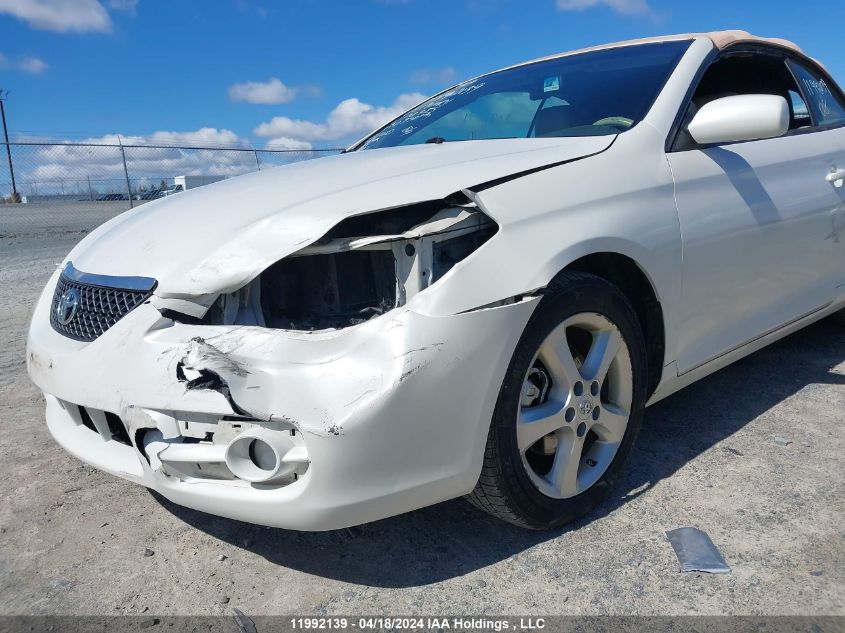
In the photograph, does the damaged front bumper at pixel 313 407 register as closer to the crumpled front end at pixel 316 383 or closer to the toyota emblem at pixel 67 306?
the crumpled front end at pixel 316 383

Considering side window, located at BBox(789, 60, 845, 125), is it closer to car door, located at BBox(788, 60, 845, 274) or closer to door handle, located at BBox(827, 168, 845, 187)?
car door, located at BBox(788, 60, 845, 274)

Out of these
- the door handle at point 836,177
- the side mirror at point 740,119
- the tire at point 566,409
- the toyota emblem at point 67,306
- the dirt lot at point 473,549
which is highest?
the side mirror at point 740,119

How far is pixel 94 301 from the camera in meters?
2.02

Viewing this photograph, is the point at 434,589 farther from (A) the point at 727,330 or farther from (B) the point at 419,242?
(A) the point at 727,330

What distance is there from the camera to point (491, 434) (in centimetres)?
178

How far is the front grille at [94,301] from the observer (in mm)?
1905

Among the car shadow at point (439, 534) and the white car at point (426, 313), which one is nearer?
the white car at point (426, 313)

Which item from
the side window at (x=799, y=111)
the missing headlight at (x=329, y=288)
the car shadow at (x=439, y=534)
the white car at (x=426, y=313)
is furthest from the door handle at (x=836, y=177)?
the missing headlight at (x=329, y=288)

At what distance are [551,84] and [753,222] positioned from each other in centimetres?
109

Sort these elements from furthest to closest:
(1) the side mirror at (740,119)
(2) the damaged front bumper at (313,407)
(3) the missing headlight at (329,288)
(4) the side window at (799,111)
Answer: (4) the side window at (799,111) < (1) the side mirror at (740,119) < (3) the missing headlight at (329,288) < (2) the damaged front bumper at (313,407)

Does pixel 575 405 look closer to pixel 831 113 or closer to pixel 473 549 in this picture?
pixel 473 549

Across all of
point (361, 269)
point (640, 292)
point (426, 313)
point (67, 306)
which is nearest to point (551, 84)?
point (640, 292)

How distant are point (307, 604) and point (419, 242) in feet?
3.50

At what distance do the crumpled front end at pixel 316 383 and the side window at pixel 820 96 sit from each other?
2546 millimetres
